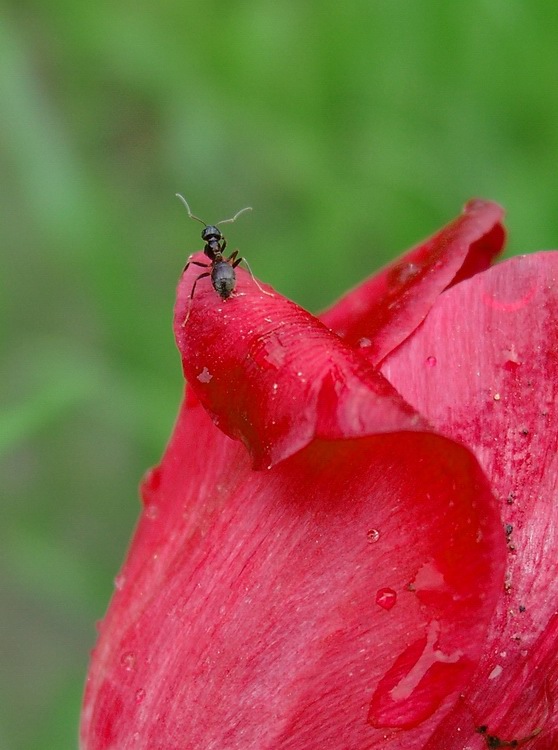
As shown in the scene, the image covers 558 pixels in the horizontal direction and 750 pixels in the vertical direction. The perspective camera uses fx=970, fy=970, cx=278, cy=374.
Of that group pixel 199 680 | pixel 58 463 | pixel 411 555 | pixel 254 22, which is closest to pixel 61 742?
pixel 58 463

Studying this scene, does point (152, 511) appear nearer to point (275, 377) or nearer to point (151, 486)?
point (151, 486)

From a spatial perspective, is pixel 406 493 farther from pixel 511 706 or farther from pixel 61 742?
pixel 61 742

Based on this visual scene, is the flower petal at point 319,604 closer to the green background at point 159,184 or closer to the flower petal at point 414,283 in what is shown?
the flower petal at point 414,283

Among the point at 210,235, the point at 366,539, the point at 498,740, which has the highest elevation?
the point at 210,235

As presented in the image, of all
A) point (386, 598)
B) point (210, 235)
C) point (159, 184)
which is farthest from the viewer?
point (159, 184)

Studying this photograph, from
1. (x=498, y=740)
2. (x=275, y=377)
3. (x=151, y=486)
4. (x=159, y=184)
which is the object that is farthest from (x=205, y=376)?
(x=159, y=184)

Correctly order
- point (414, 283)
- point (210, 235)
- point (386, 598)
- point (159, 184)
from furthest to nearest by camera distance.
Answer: point (159, 184), point (210, 235), point (414, 283), point (386, 598)
